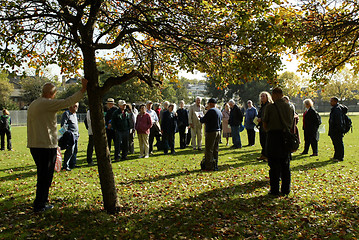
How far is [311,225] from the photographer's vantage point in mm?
4570

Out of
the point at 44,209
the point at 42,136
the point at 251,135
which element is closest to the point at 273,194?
the point at 44,209

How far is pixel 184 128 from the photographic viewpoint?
13344 mm

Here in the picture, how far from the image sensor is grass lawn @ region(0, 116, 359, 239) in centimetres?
437

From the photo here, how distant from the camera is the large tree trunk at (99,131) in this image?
4.92m

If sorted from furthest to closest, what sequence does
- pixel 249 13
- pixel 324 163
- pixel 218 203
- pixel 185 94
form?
1. pixel 185 94
2. pixel 324 163
3. pixel 218 203
4. pixel 249 13

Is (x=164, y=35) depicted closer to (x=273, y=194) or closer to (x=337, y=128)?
(x=273, y=194)

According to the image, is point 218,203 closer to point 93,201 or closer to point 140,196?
point 140,196

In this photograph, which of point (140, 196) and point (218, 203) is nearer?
point (218, 203)

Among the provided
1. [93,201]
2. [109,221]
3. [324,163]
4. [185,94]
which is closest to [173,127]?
[324,163]

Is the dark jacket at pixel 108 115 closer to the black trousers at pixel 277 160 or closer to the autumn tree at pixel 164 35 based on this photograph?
the autumn tree at pixel 164 35

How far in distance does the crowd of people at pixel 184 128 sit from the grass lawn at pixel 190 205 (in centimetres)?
57

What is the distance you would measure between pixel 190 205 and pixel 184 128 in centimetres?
793

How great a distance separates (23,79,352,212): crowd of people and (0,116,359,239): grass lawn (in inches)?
22.3

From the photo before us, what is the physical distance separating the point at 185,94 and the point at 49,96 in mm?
85763
